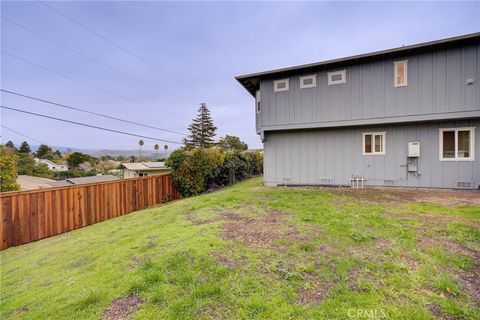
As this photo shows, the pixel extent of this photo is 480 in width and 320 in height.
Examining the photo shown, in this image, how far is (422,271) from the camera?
2.74 m

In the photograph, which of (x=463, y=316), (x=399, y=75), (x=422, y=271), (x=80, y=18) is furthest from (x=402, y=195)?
(x=80, y=18)

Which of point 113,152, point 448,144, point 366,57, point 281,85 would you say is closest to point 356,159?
point 448,144

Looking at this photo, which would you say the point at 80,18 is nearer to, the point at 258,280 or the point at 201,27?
the point at 201,27

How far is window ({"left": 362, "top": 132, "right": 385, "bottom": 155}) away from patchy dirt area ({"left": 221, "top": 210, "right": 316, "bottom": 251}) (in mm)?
6169

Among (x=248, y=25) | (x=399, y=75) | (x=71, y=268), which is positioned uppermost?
(x=248, y=25)

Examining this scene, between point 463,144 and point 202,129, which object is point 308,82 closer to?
point 463,144

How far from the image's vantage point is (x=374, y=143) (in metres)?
9.29

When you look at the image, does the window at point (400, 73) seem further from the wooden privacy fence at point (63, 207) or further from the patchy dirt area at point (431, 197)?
the wooden privacy fence at point (63, 207)

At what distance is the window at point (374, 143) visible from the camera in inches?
360

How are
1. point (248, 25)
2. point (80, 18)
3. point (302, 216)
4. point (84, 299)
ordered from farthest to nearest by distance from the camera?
point (248, 25)
point (80, 18)
point (302, 216)
point (84, 299)

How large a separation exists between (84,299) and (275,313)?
7.10ft

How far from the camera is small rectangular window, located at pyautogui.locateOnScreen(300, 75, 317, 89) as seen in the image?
382 inches

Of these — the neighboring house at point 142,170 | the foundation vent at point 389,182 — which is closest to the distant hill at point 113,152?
the neighboring house at point 142,170

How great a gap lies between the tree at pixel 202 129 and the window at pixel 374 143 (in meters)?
36.2
